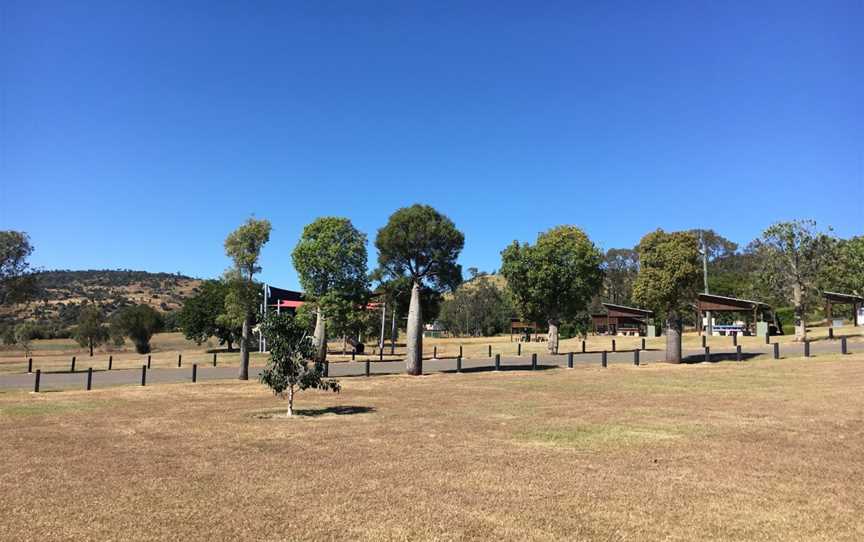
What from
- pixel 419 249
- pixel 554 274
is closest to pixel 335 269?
pixel 419 249

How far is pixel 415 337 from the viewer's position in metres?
31.1

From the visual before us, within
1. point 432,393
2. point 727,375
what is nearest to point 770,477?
point 432,393

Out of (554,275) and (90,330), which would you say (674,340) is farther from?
(90,330)

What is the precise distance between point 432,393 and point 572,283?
77.8 ft

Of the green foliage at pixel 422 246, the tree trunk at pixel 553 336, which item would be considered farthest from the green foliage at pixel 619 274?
the green foliage at pixel 422 246

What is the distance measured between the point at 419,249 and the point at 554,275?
1400cm

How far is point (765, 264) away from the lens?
146 ft

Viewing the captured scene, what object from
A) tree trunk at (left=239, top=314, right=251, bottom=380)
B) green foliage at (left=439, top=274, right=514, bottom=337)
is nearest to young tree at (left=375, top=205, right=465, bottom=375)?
tree trunk at (left=239, top=314, right=251, bottom=380)

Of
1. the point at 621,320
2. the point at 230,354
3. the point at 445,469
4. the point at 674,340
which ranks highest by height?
the point at 621,320

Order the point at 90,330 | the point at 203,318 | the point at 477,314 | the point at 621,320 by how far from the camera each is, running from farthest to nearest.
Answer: the point at 477,314 < the point at 621,320 < the point at 203,318 < the point at 90,330

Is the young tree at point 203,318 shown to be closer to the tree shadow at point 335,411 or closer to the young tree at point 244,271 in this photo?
the young tree at point 244,271

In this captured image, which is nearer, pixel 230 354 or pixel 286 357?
pixel 286 357

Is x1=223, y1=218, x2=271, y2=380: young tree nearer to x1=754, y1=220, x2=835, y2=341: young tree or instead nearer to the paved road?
the paved road

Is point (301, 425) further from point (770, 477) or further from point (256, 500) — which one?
point (770, 477)
